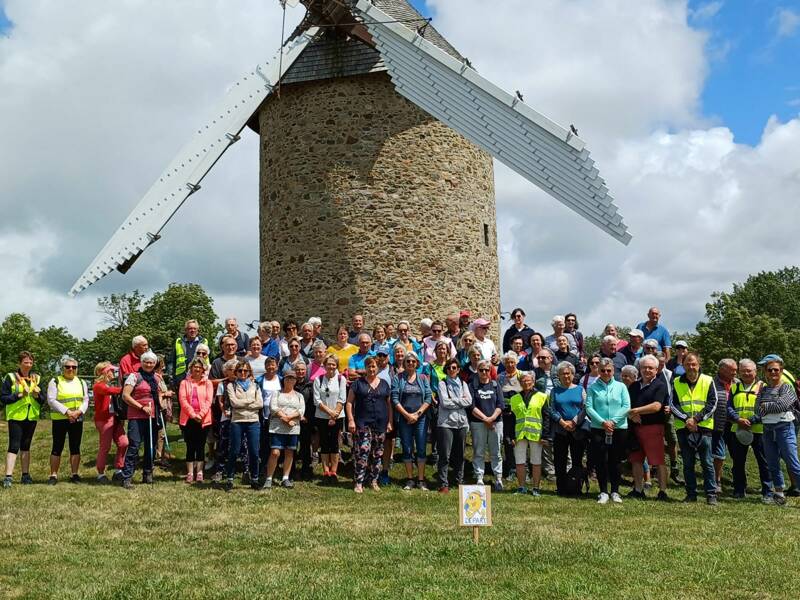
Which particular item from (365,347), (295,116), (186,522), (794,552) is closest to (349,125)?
(295,116)

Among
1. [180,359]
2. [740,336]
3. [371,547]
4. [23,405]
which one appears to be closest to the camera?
[371,547]

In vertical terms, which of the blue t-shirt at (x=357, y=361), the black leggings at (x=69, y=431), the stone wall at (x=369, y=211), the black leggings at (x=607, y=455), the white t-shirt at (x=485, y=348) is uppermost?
the stone wall at (x=369, y=211)

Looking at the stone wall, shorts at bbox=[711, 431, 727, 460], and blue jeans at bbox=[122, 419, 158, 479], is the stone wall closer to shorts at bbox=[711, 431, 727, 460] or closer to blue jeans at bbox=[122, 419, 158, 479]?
blue jeans at bbox=[122, 419, 158, 479]

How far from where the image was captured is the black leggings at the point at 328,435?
9266 millimetres

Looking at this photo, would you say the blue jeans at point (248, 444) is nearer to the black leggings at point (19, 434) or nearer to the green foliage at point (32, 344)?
the black leggings at point (19, 434)

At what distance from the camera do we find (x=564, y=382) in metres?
9.03

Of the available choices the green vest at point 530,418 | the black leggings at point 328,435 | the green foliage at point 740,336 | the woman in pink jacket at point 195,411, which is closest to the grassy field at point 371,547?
the woman in pink jacket at point 195,411

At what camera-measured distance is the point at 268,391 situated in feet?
29.2

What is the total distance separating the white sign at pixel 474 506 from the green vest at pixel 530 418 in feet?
10.1

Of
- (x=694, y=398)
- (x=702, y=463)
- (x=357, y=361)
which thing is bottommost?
(x=702, y=463)

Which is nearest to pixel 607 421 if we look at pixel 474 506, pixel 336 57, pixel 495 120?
pixel 474 506

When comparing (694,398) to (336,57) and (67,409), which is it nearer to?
(67,409)

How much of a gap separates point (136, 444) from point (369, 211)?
6.52 meters

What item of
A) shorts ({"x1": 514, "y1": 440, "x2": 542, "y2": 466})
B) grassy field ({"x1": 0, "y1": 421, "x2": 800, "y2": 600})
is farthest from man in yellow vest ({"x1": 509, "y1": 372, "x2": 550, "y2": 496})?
grassy field ({"x1": 0, "y1": 421, "x2": 800, "y2": 600})
